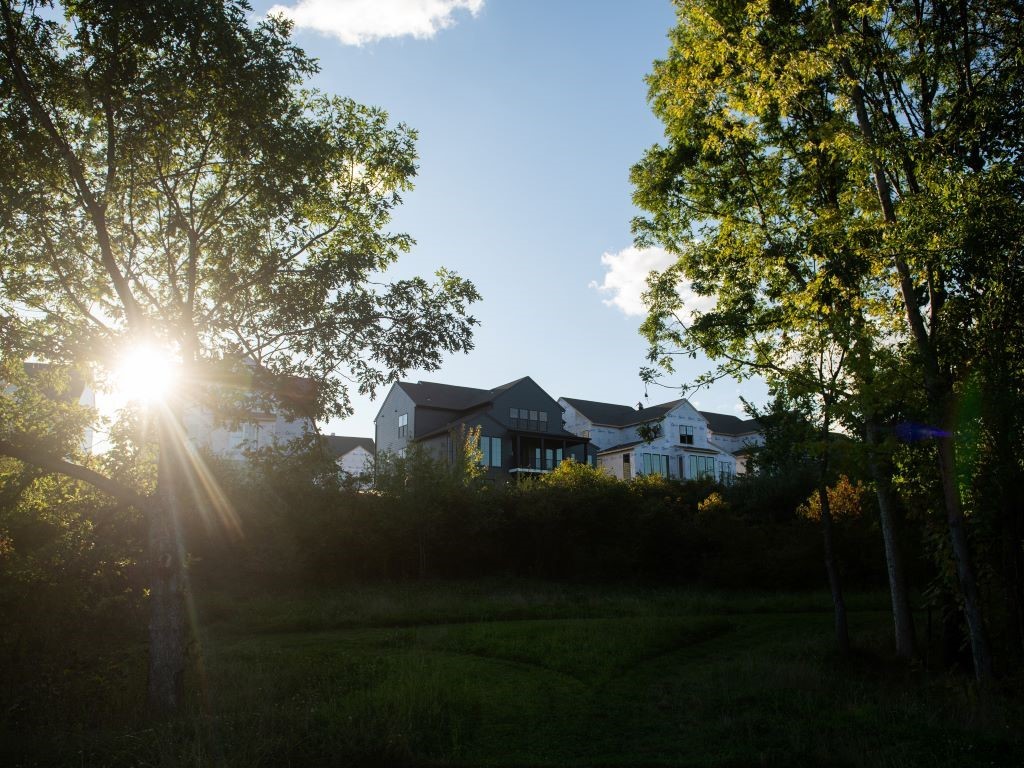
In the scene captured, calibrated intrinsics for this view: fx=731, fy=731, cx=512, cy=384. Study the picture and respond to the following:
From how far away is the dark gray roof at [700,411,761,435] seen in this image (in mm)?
66062

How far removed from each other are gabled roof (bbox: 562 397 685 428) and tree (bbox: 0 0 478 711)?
147 ft

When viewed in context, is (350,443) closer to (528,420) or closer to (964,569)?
(528,420)

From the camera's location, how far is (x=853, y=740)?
882 centimetres

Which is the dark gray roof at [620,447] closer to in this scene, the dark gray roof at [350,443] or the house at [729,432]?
the house at [729,432]

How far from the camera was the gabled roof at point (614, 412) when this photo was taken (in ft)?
189

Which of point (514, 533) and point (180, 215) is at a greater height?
point (180, 215)

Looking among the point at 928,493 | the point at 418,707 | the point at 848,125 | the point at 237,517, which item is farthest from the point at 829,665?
the point at 237,517

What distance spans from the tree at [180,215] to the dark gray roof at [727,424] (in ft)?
183

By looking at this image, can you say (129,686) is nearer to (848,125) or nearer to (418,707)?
(418,707)

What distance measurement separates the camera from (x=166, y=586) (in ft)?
34.9

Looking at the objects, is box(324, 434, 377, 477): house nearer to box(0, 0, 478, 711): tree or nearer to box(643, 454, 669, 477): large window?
box(643, 454, 669, 477): large window

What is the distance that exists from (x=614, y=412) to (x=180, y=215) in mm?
50367

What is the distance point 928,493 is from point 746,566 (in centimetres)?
1892

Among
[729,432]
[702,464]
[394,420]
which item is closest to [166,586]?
[394,420]
